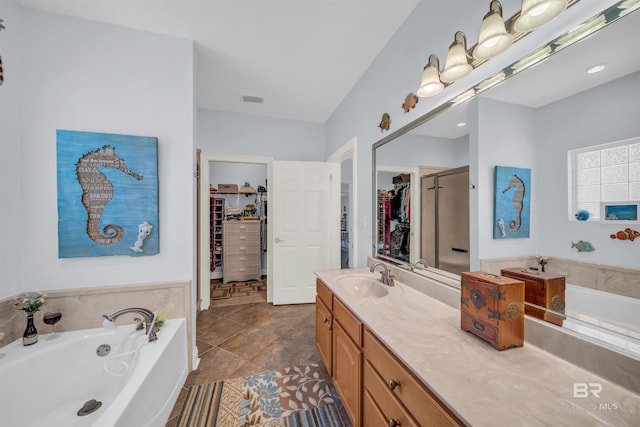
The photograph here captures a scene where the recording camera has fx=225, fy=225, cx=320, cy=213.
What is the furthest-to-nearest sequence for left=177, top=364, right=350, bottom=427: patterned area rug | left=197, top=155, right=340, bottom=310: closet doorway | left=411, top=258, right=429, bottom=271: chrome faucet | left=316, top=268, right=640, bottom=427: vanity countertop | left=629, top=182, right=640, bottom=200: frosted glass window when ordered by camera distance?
left=197, top=155, right=340, bottom=310: closet doorway → left=411, top=258, right=429, bottom=271: chrome faucet → left=177, top=364, right=350, bottom=427: patterned area rug → left=629, top=182, right=640, bottom=200: frosted glass window → left=316, top=268, right=640, bottom=427: vanity countertop

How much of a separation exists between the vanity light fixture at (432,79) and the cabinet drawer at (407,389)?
1.39m

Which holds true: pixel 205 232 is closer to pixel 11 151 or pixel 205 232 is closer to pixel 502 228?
pixel 11 151

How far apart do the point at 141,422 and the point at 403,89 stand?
2.56 meters

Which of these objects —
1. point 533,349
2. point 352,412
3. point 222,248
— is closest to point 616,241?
point 533,349

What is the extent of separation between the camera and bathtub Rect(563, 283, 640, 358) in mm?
686

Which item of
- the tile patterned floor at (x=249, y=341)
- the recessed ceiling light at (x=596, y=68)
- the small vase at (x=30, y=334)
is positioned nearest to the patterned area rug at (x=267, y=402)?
the tile patterned floor at (x=249, y=341)

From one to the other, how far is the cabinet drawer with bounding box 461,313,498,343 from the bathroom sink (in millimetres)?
755

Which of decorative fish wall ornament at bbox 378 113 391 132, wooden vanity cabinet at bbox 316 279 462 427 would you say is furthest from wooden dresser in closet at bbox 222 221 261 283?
decorative fish wall ornament at bbox 378 113 391 132

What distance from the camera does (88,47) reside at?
5.60ft

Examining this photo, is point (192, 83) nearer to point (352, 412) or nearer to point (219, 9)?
point (219, 9)

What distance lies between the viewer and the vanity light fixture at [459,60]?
44.2 inches

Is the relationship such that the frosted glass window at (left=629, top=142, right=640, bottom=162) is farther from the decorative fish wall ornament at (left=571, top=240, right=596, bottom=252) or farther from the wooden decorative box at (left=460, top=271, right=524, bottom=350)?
the wooden decorative box at (left=460, top=271, right=524, bottom=350)

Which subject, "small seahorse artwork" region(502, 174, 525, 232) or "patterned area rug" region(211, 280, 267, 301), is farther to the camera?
"patterned area rug" region(211, 280, 267, 301)
